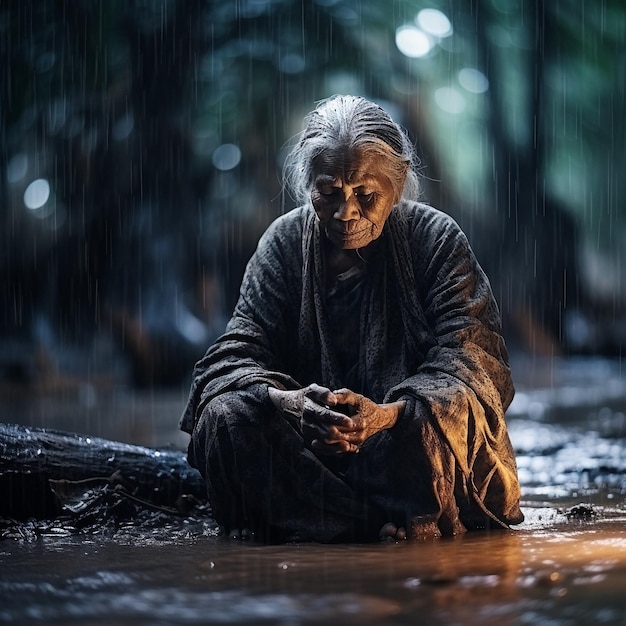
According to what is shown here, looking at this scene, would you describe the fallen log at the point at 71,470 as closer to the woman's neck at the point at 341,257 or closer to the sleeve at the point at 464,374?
the woman's neck at the point at 341,257

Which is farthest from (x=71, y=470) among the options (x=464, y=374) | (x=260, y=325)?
(x=464, y=374)

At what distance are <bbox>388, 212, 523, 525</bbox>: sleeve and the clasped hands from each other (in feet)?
0.78

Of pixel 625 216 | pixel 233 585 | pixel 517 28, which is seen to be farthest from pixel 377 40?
pixel 233 585

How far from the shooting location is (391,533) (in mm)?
4457

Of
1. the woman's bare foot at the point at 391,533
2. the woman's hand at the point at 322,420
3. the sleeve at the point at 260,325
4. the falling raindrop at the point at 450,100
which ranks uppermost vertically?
the falling raindrop at the point at 450,100

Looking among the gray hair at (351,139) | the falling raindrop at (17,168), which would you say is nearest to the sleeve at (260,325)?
the gray hair at (351,139)

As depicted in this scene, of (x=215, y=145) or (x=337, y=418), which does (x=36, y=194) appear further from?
(x=337, y=418)

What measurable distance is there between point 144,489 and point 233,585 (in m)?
1.99

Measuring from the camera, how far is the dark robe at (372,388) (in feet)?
14.8

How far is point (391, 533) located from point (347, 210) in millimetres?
1322

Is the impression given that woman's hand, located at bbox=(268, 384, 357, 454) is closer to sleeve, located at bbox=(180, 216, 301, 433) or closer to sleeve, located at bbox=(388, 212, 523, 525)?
sleeve, located at bbox=(388, 212, 523, 525)

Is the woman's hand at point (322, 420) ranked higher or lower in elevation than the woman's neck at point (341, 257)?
lower

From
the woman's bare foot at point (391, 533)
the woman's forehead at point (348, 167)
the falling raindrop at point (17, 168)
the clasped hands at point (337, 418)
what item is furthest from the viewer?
the falling raindrop at point (17, 168)

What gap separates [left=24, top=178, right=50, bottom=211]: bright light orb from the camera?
16.1 metres
